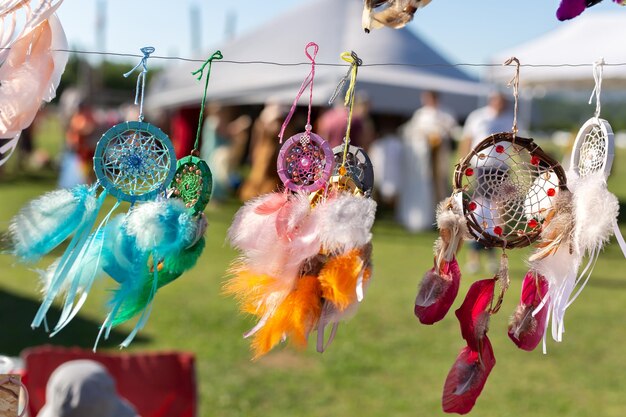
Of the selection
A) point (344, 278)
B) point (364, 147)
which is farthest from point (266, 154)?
point (344, 278)

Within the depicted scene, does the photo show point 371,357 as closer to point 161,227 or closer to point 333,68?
point 161,227

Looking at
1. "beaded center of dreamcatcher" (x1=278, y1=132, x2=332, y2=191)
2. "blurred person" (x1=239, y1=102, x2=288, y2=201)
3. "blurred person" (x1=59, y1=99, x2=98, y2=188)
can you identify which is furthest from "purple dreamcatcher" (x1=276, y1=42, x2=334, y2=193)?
"blurred person" (x1=59, y1=99, x2=98, y2=188)

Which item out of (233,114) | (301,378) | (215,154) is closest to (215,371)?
(301,378)

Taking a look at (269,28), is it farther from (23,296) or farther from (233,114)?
(23,296)

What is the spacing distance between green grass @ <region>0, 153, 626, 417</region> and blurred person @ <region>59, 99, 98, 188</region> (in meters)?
3.61

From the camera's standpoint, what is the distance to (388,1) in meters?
1.41

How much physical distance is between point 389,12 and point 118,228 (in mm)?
633

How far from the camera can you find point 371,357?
3.99 meters

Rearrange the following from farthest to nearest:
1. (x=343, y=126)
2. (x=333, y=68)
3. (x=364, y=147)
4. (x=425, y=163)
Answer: (x=333, y=68), (x=425, y=163), (x=364, y=147), (x=343, y=126)

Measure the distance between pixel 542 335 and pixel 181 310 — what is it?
141 inches

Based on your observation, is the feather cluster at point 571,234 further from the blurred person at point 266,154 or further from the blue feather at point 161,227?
the blurred person at point 266,154

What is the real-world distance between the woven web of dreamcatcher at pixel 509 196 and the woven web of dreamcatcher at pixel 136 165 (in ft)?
1.82

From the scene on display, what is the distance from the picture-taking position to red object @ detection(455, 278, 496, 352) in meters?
1.42

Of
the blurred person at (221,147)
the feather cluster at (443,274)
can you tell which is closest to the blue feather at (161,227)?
the feather cluster at (443,274)
